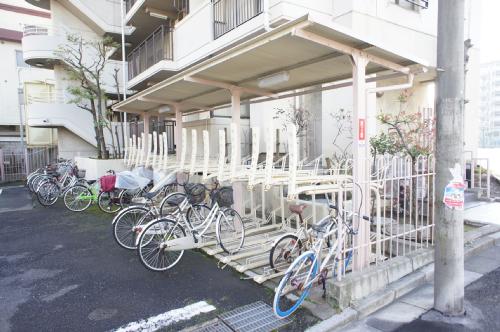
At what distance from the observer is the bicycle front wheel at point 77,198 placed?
9523 mm

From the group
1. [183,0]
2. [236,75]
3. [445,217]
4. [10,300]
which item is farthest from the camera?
[183,0]

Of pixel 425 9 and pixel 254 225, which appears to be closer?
pixel 254 225

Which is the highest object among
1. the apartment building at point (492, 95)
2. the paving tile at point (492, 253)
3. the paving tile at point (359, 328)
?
the apartment building at point (492, 95)

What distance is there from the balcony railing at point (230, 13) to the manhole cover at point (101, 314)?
25.9 feet

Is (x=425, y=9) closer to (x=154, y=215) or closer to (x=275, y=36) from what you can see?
(x=275, y=36)

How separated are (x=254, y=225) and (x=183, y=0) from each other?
11.2 metres

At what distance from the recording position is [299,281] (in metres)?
3.94

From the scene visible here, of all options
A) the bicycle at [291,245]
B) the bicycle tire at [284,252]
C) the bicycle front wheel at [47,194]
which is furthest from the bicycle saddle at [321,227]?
the bicycle front wheel at [47,194]

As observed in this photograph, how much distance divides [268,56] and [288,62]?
453mm

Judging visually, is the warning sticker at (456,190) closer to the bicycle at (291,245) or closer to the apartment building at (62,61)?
the bicycle at (291,245)

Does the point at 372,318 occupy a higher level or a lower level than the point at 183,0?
lower

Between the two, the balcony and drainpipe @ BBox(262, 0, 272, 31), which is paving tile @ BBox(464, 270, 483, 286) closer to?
drainpipe @ BBox(262, 0, 272, 31)

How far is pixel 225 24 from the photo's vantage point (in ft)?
33.7

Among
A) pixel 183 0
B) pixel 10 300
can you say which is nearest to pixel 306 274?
pixel 10 300
